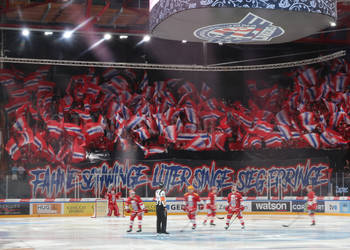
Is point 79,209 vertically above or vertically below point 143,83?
below

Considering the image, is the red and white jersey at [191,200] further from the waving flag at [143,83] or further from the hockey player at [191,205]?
the waving flag at [143,83]

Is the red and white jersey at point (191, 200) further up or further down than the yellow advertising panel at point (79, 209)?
further up

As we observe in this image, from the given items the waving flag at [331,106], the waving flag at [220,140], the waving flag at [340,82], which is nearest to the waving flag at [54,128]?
the waving flag at [220,140]

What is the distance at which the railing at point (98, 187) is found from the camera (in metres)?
33.1

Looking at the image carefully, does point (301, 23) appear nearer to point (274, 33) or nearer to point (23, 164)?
point (274, 33)

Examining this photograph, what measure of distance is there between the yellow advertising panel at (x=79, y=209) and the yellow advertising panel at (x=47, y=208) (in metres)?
0.42

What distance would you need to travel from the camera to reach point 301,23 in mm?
14586

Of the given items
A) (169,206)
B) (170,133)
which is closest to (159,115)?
(170,133)

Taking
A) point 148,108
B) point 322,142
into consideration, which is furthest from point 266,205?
point 148,108

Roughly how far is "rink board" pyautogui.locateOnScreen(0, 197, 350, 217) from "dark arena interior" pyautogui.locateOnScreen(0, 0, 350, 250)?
8cm

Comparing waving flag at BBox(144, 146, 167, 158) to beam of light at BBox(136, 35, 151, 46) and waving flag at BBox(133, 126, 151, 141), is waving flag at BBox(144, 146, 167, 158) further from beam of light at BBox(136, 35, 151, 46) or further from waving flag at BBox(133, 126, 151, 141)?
beam of light at BBox(136, 35, 151, 46)

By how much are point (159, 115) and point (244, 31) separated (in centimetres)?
2788

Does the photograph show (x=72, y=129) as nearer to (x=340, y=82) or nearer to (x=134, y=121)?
(x=134, y=121)

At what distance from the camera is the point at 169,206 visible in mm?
35656
